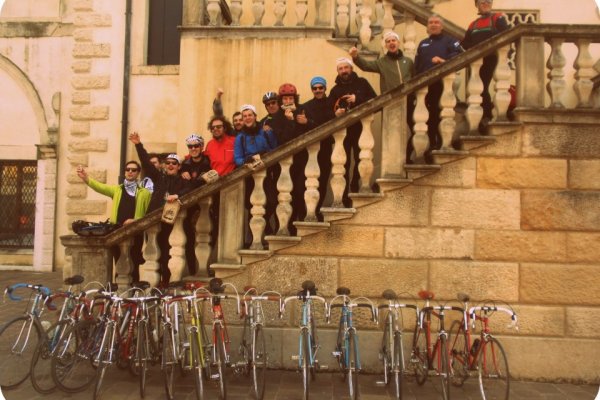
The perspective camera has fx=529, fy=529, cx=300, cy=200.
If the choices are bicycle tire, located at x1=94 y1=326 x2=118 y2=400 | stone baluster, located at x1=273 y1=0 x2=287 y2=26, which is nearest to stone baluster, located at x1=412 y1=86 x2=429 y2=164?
stone baluster, located at x1=273 y1=0 x2=287 y2=26

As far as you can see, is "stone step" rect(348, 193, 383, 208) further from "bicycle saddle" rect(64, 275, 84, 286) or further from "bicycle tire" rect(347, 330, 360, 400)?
"bicycle saddle" rect(64, 275, 84, 286)

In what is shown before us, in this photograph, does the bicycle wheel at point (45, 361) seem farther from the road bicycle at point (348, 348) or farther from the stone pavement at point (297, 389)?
the road bicycle at point (348, 348)

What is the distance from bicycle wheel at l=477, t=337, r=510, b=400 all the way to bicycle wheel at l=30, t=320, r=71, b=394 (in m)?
4.22

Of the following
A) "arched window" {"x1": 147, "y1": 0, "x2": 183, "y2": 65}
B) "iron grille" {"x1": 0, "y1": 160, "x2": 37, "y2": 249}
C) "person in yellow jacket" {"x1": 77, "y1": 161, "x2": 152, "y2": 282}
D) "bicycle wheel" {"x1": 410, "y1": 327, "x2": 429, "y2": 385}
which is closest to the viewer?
"bicycle wheel" {"x1": 410, "y1": 327, "x2": 429, "y2": 385}

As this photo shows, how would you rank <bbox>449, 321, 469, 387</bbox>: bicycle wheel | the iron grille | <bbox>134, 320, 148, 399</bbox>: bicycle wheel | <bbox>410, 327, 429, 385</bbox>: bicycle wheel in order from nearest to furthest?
<bbox>134, 320, 148, 399</bbox>: bicycle wheel
<bbox>449, 321, 469, 387</bbox>: bicycle wheel
<bbox>410, 327, 429, 385</bbox>: bicycle wheel
the iron grille

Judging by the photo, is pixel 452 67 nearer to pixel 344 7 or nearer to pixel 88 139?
pixel 344 7

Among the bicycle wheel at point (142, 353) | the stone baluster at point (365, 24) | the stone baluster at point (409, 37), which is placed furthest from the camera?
the stone baluster at point (365, 24)

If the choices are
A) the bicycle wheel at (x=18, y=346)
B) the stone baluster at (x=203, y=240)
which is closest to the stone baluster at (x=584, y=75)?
the stone baluster at (x=203, y=240)

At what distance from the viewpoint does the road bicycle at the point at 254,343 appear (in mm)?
5194

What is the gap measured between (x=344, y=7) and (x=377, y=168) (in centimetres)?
256

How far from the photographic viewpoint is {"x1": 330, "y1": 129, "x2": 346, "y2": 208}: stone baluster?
5941mm

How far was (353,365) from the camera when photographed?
519 centimetres

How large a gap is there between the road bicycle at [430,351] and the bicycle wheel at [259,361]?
1.61 meters

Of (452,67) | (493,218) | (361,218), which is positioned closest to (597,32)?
(452,67)
